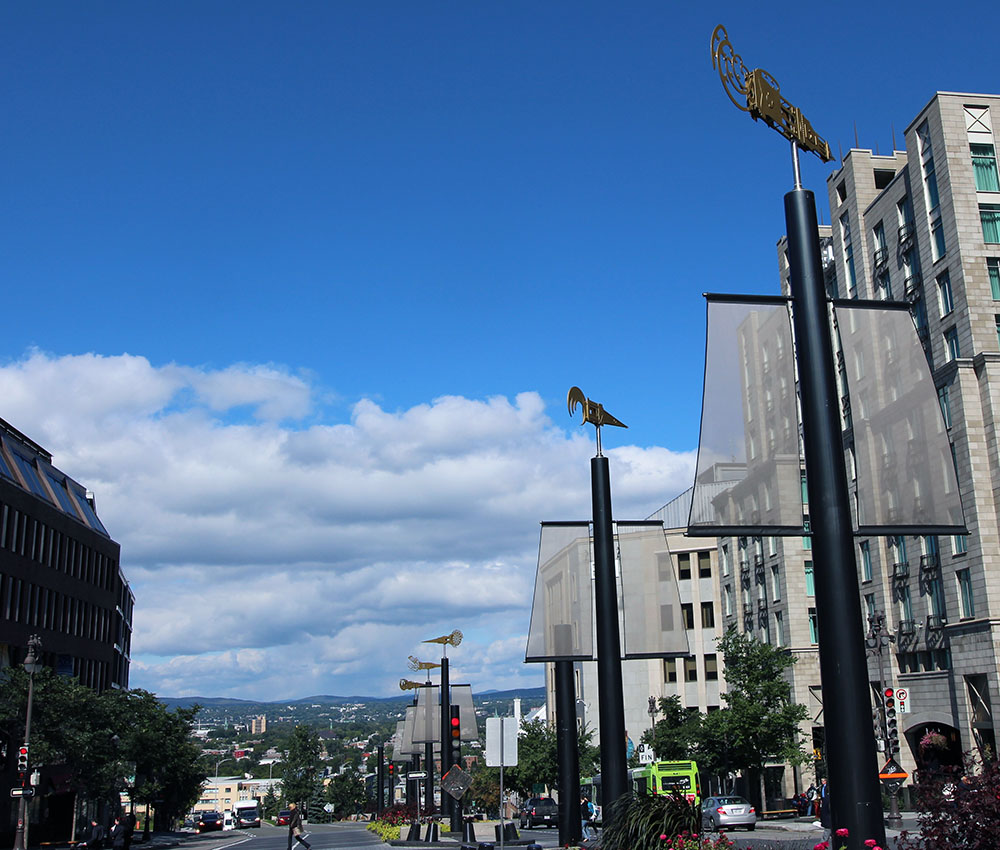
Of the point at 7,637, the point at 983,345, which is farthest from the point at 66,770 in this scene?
the point at 983,345

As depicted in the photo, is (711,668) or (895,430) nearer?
(895,430)

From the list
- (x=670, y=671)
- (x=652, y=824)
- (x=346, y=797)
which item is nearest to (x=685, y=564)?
(x=670, y=671)

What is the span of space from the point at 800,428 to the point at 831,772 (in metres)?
4.03

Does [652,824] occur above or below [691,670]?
below

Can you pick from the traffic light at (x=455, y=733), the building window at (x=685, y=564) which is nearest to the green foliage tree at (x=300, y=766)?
the building window at (x=685, y=564)

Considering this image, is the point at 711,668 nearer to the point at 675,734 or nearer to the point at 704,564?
the point at 704,564

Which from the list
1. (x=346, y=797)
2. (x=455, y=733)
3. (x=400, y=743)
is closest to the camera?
(x=455, y=733)

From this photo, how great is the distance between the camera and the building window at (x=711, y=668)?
9000 cm

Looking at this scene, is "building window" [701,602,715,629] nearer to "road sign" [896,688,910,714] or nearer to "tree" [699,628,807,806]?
"tree" [699,628,807,806]

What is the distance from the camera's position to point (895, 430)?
11875 mm

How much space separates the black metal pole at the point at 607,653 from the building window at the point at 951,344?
3388 centimetres

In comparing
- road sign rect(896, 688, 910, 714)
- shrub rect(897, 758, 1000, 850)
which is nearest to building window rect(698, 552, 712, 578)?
road sign rect(896, 688, 910, 714)

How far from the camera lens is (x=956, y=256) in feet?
151

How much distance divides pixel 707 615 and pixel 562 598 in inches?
2960
